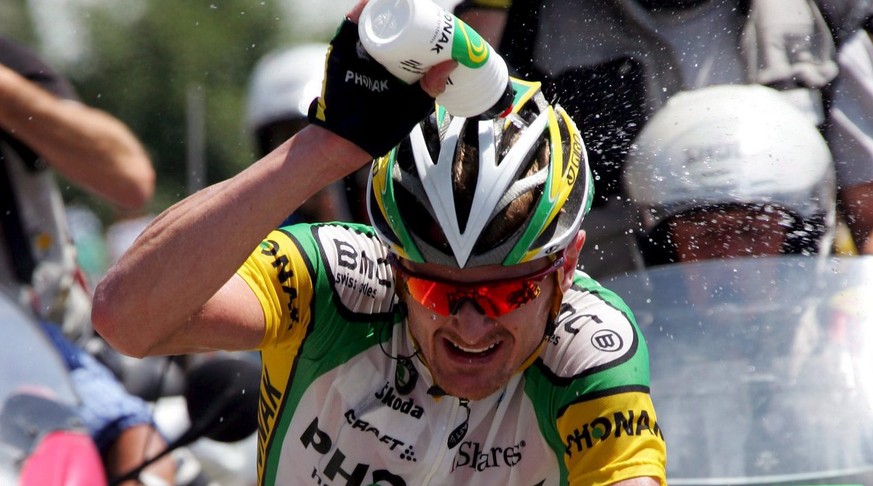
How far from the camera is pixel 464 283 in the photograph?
8.43 ft

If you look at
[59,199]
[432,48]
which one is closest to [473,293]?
[432,48]

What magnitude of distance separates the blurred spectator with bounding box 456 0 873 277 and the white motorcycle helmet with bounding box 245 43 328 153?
6.84ft

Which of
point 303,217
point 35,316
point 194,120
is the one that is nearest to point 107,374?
point 35,316

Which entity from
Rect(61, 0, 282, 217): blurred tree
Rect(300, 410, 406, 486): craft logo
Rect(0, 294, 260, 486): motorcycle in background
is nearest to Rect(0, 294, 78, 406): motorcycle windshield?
Rect(0, 294, 260, 486): motorcycle in background

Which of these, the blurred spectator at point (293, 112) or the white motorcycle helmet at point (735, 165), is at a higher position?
the white motorcycle helmet at point (735, 165)

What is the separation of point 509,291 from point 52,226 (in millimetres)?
2787

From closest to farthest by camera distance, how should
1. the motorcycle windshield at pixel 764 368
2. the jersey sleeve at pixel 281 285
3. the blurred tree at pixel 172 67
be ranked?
the jersey sleeve at pixel 281 285, the motorcycle windshield at pixel 764 368, the blurred tree at pixel 172 67

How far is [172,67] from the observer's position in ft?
92.2

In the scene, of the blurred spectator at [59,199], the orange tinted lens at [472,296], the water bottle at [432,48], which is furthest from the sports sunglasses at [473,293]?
the blurred spectator at [59,199]

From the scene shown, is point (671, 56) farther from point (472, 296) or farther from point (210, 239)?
point (210, 239)

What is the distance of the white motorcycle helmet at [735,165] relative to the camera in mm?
3561

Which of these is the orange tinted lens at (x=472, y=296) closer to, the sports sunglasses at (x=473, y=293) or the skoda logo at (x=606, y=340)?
the sports sunglasses at (x=473, y=293)

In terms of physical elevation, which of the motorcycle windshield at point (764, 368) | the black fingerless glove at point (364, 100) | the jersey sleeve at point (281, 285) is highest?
the black fingerless glove at point (364, 100)

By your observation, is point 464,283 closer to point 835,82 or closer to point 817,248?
point 817,248
